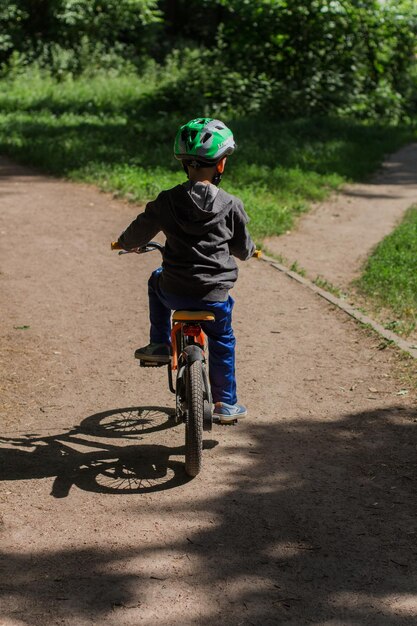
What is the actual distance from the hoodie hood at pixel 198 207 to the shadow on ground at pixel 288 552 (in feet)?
4.29

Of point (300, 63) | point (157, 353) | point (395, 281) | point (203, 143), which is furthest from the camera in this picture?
point (300, 63)

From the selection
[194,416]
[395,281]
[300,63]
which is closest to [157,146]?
[300,63]

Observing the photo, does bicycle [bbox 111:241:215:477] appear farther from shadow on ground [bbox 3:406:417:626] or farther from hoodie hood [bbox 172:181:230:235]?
hoodie hood [bbox 172:181:230:235]

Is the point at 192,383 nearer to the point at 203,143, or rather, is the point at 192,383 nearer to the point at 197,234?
the point at 197,234

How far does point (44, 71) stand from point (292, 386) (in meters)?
18.9

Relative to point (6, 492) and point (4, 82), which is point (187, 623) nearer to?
point (6, 492)

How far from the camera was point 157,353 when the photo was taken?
588cm

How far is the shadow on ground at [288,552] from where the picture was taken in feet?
13.0

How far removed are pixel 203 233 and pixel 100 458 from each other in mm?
1359

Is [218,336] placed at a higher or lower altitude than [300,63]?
lower

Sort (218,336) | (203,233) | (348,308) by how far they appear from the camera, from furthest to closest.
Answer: (348,308) → (218,336) → (203,233)

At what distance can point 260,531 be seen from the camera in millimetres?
4625

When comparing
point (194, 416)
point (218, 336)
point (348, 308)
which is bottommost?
point (348, 308)

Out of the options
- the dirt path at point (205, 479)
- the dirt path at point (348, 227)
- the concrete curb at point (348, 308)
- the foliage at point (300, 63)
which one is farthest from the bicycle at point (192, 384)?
the foliage at point (300, 63)
